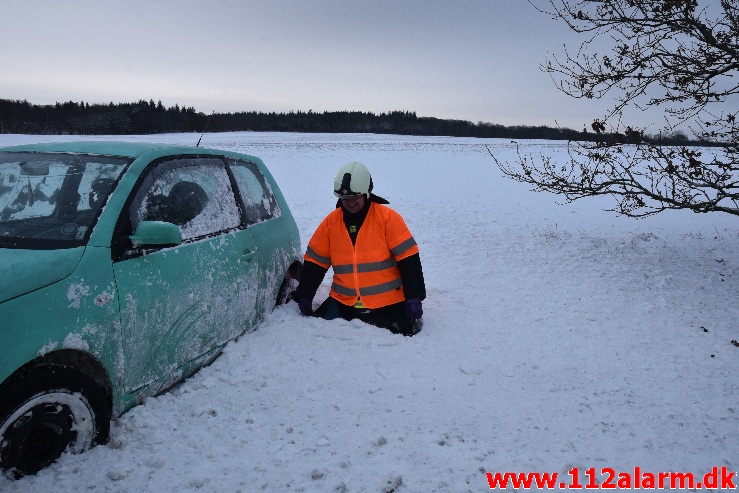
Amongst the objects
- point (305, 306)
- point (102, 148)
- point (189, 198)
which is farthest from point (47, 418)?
point (305, 306)

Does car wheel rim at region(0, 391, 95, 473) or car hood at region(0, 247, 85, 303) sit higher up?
car hood at region(0, 247, 85, 303)

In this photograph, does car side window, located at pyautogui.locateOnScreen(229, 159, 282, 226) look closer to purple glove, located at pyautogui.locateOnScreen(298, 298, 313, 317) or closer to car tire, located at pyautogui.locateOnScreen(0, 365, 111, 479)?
purple glove, located at pyautogui.locateOnScreen(298, 298, 313, 317)

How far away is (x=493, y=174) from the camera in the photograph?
934 inches

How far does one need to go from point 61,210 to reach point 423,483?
281cm

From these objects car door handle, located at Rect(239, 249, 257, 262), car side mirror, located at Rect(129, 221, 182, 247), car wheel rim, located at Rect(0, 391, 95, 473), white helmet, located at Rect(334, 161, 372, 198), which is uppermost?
white helmet, located at Rect(334, 161, 372, 198)

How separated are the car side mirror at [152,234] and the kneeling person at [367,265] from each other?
1879 mm

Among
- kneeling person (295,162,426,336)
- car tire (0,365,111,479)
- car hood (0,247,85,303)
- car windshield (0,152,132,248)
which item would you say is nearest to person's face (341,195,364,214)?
kneeling person (295,162,426,336)

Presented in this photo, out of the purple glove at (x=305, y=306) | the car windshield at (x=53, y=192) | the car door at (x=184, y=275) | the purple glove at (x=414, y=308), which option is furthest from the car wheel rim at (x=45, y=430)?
the purple glove at (x=414, y=308)

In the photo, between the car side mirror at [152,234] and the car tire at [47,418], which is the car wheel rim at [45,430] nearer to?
the car tire at [47,418]

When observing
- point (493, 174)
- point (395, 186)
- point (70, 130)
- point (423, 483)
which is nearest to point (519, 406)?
point (423, 483)

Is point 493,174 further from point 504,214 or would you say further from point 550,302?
point 550,302

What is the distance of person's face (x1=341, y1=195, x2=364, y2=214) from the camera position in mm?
4672

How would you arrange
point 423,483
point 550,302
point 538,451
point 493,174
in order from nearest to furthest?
point 423,483, point 538,451, point 550,302, point 493,174

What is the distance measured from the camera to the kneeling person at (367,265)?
188 inches
